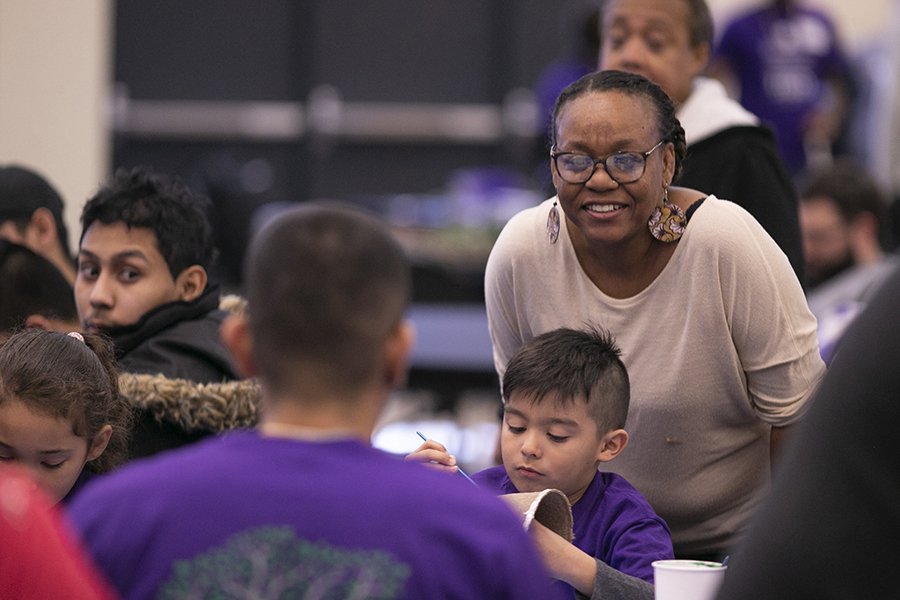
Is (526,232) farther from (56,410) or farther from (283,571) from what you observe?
(283,571)

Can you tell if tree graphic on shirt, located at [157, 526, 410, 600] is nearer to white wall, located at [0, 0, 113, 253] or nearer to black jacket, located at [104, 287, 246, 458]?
black jacket, located at [104, 287, 246, 458]

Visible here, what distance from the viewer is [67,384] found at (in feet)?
8.09

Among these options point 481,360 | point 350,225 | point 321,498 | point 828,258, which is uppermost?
point 350,225

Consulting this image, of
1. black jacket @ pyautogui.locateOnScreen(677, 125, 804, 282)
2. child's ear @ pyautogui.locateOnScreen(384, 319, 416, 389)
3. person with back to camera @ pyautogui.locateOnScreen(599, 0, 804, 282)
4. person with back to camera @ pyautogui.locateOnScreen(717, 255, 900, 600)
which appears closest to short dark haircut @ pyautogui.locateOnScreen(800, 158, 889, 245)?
person with back to camera @ pyautogui.locateOnScreen(599, 0, 804, 282)

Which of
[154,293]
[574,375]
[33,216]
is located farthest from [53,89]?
[574,375]

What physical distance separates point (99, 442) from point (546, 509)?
846 mm

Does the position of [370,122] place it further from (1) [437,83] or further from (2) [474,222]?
(2) [474,222]

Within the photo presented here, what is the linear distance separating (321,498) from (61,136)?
5.67m

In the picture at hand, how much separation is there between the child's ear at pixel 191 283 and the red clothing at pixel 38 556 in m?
1.66

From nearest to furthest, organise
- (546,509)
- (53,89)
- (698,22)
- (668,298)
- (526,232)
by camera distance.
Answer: (546,509) → (668,298) → (526,232) → (698,22) → (53,89)

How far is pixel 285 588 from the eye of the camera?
4.77 ft

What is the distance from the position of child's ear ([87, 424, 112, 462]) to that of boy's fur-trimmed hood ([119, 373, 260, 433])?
0.26m

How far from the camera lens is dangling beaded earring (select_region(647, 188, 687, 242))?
2598 mm

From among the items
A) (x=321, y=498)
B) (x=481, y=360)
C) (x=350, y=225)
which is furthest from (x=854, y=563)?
(x=481, y=360)
